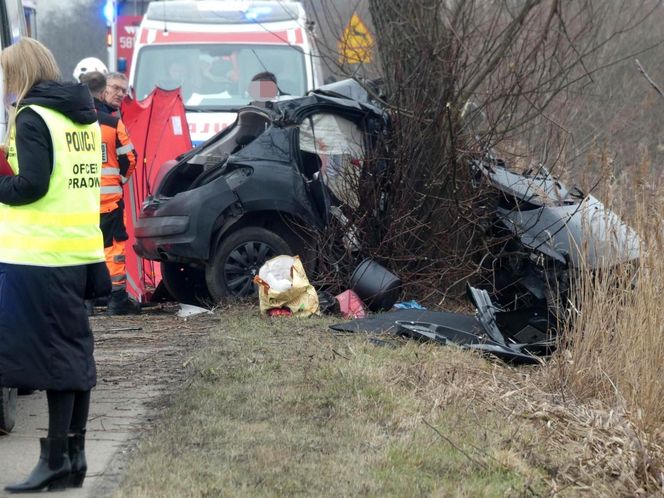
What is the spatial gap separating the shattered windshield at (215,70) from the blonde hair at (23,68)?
8.59m

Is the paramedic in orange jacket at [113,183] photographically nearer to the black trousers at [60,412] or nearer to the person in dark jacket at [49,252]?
the person in dark jacket at [49,252]

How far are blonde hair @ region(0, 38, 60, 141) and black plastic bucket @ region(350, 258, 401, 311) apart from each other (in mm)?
4231

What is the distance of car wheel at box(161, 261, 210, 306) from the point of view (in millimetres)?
9914

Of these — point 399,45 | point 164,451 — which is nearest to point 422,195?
point 399,45

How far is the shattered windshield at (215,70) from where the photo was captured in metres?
13.5

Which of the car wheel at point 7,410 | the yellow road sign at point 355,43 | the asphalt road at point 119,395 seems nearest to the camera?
the asphalt road at point 119,395

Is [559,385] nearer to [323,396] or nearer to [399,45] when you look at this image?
[323,396]

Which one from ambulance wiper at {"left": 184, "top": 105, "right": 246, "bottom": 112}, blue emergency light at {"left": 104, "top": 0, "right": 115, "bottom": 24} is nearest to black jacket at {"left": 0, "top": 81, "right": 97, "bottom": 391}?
ambulance wiper at {"left": 184, "top": 105, "right": 246, "bottom": 112}

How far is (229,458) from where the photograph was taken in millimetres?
4773

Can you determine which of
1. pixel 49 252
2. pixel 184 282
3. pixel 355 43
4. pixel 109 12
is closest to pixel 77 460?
pixel 49 252

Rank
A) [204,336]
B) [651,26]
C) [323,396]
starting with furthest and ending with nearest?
[651,26] < [204,336] < [323,396]

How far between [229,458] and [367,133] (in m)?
4.72

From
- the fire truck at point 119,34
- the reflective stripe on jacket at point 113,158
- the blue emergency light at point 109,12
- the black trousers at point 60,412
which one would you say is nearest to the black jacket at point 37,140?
the black trousers at point 60,412

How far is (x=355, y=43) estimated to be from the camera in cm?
917
